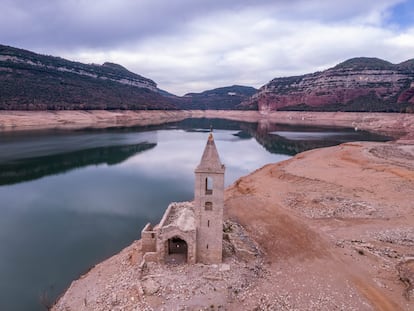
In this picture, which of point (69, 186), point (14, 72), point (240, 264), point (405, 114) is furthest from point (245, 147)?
point (14, 72)

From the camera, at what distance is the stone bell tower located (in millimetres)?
15812

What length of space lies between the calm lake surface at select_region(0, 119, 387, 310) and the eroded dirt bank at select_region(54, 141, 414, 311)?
8.93 feet

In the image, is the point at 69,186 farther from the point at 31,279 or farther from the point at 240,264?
the point at 240,264

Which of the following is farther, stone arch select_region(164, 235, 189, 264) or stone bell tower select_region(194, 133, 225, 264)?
stone arch select_region(164, 235, 189, 264)

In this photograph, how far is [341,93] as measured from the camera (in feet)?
513

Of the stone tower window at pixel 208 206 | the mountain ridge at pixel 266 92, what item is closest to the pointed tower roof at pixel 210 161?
the stone tower window at pixel 208 206

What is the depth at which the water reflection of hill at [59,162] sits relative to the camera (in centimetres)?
3959

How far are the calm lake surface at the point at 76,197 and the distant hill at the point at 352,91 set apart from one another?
88060mm

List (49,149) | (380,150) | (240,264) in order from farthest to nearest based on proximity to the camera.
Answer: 1. (49,149)
2. (380,150)
3. (240,264)

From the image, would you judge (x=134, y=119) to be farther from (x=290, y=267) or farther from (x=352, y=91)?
(x=290, y=267)

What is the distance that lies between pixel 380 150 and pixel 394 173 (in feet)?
56.5

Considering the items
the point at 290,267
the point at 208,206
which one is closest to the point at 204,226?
the point at 208,206

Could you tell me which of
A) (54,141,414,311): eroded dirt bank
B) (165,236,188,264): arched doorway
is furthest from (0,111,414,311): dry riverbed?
(165,236,188,264): arched doorway

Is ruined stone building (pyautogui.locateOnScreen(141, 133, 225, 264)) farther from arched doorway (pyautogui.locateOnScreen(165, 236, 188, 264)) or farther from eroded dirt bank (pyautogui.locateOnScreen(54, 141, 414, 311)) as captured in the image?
eroded dirt bank (pyautogui.locateOnScreen(54, 141, 414, 311))
